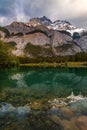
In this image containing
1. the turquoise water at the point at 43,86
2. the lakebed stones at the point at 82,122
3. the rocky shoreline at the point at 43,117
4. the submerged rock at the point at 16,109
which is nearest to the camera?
the lakebed stones at the point at 82,122

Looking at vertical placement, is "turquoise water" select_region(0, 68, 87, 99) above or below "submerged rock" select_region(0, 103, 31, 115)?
below

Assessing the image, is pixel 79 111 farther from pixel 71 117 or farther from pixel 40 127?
pixel 40 127

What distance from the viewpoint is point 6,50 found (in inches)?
5531

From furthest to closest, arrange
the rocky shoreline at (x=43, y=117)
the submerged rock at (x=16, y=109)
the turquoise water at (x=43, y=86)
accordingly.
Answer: the turquoise water at (x=43, y=86)
the submerged rock at (x=16, y=109)
the rocky shoreline at (x=43, y=117)

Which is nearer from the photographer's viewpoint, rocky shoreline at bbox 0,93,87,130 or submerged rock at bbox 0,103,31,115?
rocky shoreline at bbox 0,93,87,130

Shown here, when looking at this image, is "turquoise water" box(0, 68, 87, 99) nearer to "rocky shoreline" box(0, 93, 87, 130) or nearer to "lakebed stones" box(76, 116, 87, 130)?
"rocky shoreline" box(0, 93, 87, 130)

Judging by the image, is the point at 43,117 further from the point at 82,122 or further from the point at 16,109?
the point at 16,109

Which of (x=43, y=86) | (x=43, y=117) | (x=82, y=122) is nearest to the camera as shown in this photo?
(x=82, y=122)

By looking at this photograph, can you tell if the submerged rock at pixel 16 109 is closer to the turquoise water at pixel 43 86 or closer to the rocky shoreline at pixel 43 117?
the rocky shoreline at pixel 43 117

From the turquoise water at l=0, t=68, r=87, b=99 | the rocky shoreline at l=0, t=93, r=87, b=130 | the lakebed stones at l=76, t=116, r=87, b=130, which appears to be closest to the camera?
the lakebed stones at l=76, t=116, r=87, b=130

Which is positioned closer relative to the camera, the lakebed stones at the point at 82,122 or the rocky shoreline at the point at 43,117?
the lakebed stones at the point at 82,122

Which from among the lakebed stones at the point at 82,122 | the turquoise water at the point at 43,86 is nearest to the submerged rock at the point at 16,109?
the lakebed stones at the point at 82,122

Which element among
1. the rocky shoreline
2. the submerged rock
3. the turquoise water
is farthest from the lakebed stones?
the turquoise water

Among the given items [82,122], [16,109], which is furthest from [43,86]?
[82,122]
